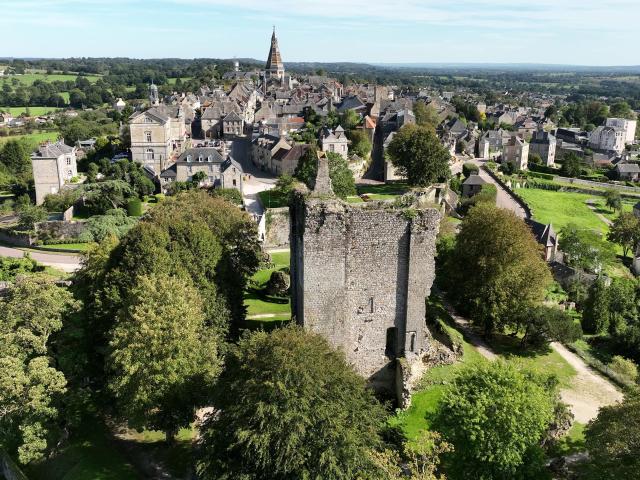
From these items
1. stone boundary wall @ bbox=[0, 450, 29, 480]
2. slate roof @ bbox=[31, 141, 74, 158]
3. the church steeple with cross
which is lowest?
stone boundary wall @ bbox=[0, 450, 29, 480]

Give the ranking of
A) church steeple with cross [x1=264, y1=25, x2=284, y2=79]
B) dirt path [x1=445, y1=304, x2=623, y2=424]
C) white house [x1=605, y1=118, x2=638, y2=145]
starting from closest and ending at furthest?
dirt path [x1=445, y1=304, x2=623, y2=424]
white house [x1=605, y1=118, x2=638, y2=145]
church steeple with cross [x1=264, y1=25, x2=284, y2=79]

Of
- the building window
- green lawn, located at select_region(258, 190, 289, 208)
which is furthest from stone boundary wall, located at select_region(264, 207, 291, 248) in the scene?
the building window

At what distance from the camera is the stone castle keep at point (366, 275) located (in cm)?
2247

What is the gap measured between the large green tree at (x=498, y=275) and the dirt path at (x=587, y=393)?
4327 mm

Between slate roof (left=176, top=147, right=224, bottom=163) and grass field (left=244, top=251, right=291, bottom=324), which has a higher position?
slate roof (left=176, top=147, right=224, bottom=163)

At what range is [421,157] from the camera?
204ft

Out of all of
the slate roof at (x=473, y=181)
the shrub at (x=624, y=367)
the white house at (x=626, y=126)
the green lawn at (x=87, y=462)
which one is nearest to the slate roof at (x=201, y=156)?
the slate roof at (x=473, y=181)

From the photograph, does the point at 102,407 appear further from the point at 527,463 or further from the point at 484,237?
the point at 484,237

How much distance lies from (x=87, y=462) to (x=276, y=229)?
28838 millimetres

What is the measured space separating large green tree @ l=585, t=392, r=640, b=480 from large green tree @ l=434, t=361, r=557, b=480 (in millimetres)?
1747

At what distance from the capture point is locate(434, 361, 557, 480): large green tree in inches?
727

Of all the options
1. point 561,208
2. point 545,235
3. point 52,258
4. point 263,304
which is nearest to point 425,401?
point 263,304

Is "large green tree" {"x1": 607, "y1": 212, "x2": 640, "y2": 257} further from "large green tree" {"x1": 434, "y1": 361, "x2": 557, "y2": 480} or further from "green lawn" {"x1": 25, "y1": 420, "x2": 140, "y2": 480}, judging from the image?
"green lawn" {"x1": 25, "y1": 420, "x2": 140, "y2": 480}

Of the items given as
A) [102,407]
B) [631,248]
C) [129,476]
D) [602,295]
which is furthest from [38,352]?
[631,248]
